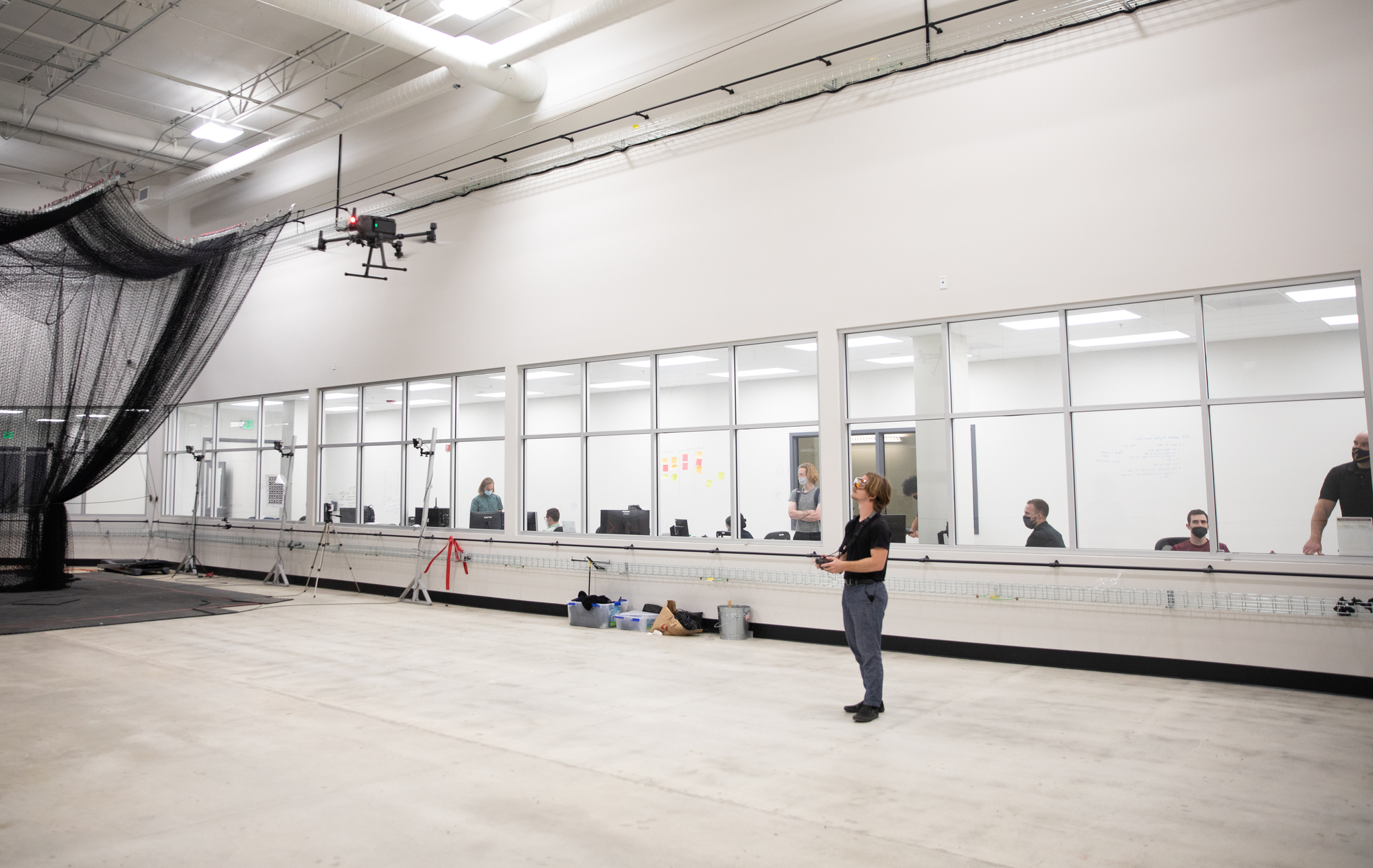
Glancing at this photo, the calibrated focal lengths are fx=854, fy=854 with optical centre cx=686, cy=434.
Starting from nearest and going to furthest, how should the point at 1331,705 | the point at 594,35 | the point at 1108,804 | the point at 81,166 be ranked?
1. the point at 1108,804
2. the point at 1331,705
3. the point at 594,35
4. the point at 81,166

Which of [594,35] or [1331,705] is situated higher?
[594,35]

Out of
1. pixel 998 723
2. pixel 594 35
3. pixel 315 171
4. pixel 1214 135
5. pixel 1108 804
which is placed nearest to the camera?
pixel 1108 804

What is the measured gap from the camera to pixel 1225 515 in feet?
18.8

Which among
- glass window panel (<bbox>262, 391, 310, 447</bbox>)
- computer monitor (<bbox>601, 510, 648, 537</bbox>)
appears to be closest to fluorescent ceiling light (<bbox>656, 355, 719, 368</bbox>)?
computer monitor (<bbox>601, 510, 648, 537</bbox>)

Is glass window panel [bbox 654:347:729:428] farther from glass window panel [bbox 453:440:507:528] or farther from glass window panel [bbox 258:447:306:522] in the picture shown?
glass window panel [bbox 258:447:306:522]

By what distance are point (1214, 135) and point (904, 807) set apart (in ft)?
16.3

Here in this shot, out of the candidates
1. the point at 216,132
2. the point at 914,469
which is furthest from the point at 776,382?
the point at 216,132

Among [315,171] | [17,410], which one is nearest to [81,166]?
[315,171]

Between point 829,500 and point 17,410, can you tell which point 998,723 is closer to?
point 829,500

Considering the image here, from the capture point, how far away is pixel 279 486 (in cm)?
1282

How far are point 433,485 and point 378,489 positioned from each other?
104 cm

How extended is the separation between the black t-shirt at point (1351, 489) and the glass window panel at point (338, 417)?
10.6 m

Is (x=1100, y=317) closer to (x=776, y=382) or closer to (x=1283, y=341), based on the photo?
(x=1283, y=341)

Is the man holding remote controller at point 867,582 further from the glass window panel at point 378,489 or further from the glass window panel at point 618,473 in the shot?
the glass window panel at point 378,489
